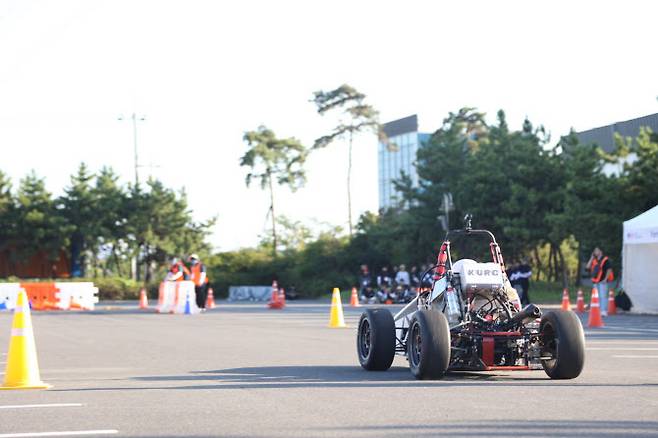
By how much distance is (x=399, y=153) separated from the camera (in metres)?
133

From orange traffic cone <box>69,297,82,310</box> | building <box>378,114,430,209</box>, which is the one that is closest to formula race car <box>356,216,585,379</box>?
orange traffic cone <box>69,297,82,310</box>

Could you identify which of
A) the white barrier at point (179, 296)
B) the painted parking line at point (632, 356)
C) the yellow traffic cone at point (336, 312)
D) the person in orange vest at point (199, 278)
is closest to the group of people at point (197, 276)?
the person in orange vest at point (199, 278)

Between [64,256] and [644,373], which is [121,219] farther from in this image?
[644,373]

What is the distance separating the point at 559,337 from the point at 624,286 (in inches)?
802

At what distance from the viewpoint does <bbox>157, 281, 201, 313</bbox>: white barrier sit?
120 ft

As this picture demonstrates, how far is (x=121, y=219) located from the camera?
70.9m

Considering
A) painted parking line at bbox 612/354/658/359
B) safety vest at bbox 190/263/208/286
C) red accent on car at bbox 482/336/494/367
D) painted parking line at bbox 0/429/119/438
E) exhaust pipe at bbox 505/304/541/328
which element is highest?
safety vest at bbox 190/263/208/286

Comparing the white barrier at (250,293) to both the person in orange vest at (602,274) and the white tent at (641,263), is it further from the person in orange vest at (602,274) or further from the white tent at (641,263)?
the white tent at (641,263)

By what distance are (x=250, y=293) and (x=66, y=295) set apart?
19.9 m

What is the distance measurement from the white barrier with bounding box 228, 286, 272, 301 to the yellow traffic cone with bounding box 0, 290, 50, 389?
4755 cm

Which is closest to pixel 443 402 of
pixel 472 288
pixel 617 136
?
pixel 472 288

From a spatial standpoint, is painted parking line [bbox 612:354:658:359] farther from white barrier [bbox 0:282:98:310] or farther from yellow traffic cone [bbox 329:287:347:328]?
white barrier [bbox 0:282:98:310]

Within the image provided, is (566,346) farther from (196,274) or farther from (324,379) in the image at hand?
(196,274)

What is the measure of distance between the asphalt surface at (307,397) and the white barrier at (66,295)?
918 inches
